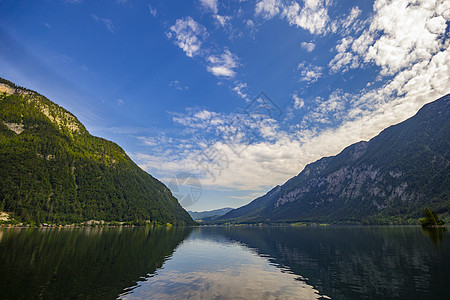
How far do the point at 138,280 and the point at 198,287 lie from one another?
29.1 ft

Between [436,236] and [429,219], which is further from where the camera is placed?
[429,219]

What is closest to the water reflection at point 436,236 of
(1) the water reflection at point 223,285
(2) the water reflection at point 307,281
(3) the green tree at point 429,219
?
(3) the green tree at point 429,219

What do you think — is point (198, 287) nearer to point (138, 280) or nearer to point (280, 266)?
point (138, 280)

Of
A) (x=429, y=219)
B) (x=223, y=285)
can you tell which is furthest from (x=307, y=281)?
(x=429, y=219)

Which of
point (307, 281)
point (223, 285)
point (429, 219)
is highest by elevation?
point (429, 219)

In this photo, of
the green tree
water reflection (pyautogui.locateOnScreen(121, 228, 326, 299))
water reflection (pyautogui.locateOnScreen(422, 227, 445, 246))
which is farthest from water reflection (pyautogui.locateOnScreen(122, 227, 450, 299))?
the green tree

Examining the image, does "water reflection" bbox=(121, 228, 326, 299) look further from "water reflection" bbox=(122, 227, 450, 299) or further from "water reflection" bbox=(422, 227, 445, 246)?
"water reflection" bbox=(422, 227, 445, 246)

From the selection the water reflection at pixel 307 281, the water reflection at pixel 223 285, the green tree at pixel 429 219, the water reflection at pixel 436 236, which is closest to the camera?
the water reflection at pixel 307 281

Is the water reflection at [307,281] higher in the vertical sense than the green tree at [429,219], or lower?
lower

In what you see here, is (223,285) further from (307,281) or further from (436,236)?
(436,236)

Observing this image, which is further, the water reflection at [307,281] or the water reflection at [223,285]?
the water reflection at [223,285]

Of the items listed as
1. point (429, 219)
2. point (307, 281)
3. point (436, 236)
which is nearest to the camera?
point (307, 281)

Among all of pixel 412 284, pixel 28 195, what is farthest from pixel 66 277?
pixel 28 195

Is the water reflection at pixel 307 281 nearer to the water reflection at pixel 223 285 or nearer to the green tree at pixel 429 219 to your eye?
the water reflection at pixel 223 285
